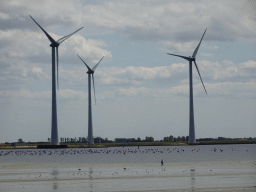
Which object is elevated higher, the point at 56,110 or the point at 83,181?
the point at 56,110

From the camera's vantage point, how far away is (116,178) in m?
56.4

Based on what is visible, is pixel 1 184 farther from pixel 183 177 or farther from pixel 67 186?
pixel 183 177

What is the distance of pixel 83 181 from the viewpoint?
2084 inches

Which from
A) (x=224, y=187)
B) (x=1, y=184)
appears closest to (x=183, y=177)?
(x=224, y=187)

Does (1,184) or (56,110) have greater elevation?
(56,110)

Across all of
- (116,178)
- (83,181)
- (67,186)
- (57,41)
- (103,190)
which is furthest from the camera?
(57,41)

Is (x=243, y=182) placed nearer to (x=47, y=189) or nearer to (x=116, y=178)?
(x=116, y=178)

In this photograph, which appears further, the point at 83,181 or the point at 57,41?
the point at 57,41

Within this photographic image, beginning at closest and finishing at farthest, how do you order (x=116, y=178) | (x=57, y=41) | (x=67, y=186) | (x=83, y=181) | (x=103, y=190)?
(x=103, y=190)
(x=67, y=186)
(x=83, y=181)
(x=116, y=178)
(x=57, y=41)

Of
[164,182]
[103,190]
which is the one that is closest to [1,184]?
[103,190]

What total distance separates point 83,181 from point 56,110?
12289 centimetres

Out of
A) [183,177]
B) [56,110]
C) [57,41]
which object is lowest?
[183,177]

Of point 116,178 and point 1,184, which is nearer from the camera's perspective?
point 1,184

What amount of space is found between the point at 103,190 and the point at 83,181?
29.1 feet
